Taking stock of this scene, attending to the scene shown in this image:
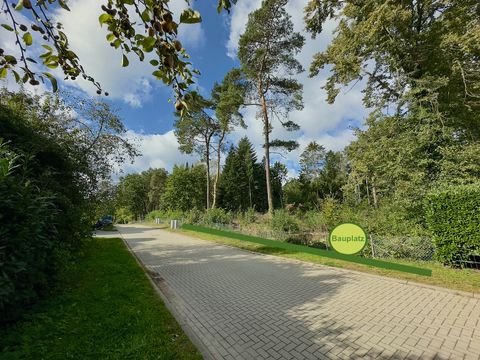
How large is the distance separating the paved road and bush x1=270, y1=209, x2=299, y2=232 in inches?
262

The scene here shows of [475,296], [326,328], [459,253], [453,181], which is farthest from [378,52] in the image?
[326,328]

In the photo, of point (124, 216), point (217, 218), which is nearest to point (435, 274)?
point (217, 218)

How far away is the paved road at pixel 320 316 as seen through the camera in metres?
3.43

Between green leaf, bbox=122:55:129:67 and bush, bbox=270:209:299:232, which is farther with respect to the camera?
bush, bbox=270:209:299:232

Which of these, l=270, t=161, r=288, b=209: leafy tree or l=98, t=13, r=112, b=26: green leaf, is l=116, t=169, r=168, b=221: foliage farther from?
l=98, t=13, r=112, b=26: green leaf

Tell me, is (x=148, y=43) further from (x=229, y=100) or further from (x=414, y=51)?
(x=229, y=100)

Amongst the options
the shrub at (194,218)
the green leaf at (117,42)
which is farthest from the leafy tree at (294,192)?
the green leaf at (117,42)

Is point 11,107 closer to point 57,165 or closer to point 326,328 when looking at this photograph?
point 57,165

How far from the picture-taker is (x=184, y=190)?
4081cm

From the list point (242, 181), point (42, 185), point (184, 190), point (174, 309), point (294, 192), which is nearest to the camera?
point (174, 309)

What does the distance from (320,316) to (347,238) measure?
2.49m

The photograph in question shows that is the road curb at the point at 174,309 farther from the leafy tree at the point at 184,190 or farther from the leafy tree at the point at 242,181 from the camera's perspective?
the leafy tree at the point at 242,181

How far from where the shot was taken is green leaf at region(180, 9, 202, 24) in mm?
1057

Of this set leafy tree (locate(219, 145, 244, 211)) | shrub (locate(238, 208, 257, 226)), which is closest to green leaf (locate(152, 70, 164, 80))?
shrub (locate(238, 208, 257, 226))
